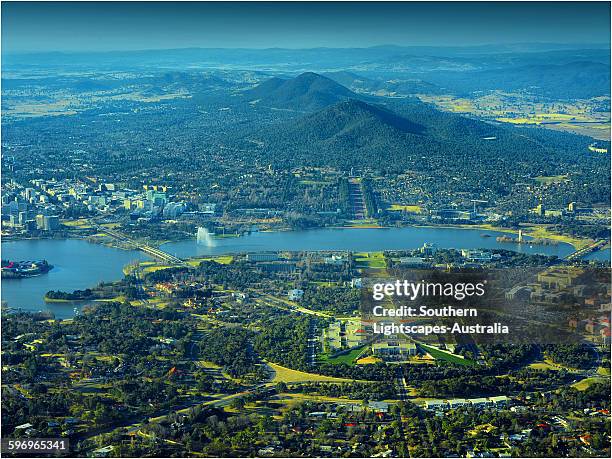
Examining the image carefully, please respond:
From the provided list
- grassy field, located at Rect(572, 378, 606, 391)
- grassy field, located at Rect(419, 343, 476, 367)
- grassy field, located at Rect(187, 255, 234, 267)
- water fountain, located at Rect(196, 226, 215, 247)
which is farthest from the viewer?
water fountain, located at Rect(196, 226, 215, 247)

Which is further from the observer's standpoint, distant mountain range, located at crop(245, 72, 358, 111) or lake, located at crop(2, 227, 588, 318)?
distant mountain range, located at crop(245, 72, 358, 111)

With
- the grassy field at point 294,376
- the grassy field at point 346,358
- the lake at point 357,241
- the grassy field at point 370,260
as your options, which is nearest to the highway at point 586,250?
the lake at point 357,241

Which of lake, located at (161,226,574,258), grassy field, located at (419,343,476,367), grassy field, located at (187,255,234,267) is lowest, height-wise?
grassy field, located at (419,343,476,367)

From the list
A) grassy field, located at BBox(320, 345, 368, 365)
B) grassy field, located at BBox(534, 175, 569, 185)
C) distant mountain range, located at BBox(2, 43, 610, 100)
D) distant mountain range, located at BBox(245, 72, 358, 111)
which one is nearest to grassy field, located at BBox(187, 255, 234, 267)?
grassy field, located at BBox(320, 345, 368, 365)

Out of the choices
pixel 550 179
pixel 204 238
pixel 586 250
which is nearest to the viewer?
pixel 586 250

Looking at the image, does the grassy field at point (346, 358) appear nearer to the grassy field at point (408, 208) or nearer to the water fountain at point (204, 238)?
the water fountain at point (204, 238)

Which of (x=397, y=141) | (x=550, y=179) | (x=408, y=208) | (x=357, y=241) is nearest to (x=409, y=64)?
(x=397, y=141)

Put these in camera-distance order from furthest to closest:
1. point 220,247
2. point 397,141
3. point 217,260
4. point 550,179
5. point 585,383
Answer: point 397,141 < point 550,179 < point 220,247 < point 217,260 < point 585,383

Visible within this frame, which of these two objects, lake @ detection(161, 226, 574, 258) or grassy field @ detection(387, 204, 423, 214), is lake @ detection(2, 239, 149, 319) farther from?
grassy field @ detection(387, 204, 423, 214)

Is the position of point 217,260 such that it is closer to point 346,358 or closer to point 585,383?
point 346,358
